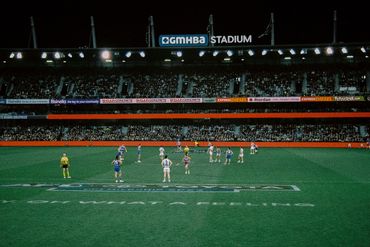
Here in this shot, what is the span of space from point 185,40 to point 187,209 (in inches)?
1462

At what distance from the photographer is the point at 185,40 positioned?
49.2 m

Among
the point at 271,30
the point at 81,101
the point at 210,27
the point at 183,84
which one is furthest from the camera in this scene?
the point at 183,84

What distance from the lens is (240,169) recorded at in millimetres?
28109

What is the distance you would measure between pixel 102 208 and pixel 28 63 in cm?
5699

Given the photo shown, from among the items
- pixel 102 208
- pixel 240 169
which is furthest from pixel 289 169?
pixel 102 208

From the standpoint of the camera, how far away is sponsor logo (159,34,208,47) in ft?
161

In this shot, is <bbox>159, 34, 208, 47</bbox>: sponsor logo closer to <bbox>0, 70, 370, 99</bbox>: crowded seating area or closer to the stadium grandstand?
the stadium grandstand

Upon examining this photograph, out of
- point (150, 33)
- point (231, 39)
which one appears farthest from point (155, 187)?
point (150, 33)

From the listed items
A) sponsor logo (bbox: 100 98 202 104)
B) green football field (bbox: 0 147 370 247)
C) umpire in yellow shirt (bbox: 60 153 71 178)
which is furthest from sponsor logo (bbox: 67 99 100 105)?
umpire in yellow shirt (bbox: 60 153 71 178)

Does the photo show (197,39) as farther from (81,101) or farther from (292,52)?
(81,101)

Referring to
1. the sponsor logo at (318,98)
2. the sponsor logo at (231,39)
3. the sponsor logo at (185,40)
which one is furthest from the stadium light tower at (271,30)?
the sponsor logo at (318,98)

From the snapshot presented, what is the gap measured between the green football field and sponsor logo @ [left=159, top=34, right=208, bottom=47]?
2680 centimetres

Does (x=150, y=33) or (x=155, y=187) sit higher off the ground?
(x=150, y=33)

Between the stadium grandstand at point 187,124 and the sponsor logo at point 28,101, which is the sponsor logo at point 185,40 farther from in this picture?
the sponsor logo at point 28,101
